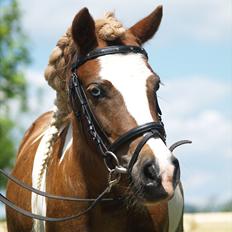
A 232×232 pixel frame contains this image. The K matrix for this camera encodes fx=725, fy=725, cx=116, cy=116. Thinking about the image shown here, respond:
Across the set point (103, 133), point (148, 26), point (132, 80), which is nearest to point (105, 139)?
point (103, 133)

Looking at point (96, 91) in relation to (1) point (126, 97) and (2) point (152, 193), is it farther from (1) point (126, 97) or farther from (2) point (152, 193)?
(2) point (152, 193)

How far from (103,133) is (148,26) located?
105 cm

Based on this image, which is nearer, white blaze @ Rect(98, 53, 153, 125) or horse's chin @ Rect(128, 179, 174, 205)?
horse's chin @ Rect(128, 179, 174, 205)

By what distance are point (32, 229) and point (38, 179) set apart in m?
0.40

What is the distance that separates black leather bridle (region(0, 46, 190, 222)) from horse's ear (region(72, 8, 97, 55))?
0.24ft

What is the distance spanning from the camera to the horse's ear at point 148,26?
17.7 ft

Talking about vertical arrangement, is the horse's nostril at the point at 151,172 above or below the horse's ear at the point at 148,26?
below

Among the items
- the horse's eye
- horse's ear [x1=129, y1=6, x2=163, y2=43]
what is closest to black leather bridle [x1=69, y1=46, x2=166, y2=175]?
the horse's eye

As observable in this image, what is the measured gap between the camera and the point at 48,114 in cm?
809

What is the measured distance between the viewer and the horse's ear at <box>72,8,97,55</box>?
5.04 meters

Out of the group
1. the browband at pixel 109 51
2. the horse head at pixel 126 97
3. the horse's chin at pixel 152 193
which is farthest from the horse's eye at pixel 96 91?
the horse's chin at pixel 152 193

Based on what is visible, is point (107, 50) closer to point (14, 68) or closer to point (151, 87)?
point (151, 87)

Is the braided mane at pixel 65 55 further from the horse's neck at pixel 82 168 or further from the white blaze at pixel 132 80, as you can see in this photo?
the horse's neck at pixel 82 168

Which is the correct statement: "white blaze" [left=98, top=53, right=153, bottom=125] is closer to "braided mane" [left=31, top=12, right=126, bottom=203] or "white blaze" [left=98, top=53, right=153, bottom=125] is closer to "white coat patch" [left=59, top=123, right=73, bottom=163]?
"braided mane" [left=31, top=12, right=126, bottom=203]
